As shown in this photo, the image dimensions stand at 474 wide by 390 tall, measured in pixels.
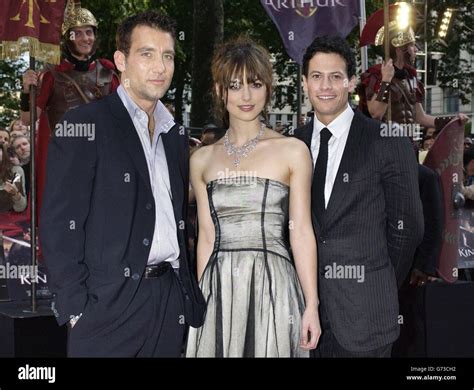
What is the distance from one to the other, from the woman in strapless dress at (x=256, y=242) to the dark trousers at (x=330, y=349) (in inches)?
6.6

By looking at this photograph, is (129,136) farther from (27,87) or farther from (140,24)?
(27,87)

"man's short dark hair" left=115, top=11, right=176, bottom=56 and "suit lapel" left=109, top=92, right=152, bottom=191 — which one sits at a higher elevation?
"man's short dark hair" left=115, top=11, right=176, bottom=56

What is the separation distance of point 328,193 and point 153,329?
41.9 inches

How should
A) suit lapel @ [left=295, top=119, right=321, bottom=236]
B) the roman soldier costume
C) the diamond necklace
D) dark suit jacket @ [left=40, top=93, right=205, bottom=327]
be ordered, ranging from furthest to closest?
the roman soldier costume < suit lapel @ [left=295, top=119, right=321, bottom=236] < the diamond necklace < dark suit jacket @ [left=40, top=93, right=205, bottom=327]

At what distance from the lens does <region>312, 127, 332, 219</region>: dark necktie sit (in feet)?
13.4

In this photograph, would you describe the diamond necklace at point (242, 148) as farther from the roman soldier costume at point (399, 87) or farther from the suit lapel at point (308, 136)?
the roman soldier costume at point (399, 87)

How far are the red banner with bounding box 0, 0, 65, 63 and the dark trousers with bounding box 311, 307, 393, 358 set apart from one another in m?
3.46

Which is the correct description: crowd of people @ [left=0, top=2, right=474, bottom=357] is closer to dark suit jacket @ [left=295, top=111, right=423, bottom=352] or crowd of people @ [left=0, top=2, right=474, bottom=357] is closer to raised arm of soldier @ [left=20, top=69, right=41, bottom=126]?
dark suit jacket @ [left=295, top=111, right=423, bottom=352]

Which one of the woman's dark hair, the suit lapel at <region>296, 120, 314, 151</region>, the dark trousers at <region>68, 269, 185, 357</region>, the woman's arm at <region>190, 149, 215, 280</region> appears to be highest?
the woman's dark hair

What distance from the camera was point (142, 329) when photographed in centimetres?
364

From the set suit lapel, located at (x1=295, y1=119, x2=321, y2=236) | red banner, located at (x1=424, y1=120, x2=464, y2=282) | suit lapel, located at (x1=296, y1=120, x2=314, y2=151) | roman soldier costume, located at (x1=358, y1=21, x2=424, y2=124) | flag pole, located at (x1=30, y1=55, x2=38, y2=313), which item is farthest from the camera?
roman soldier costume, located at (x1=358, y1=21, x2=424, y2=124)

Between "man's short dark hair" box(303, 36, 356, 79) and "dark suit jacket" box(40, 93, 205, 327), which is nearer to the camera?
"dark suit jacket" box(40, 93, 205, 327)

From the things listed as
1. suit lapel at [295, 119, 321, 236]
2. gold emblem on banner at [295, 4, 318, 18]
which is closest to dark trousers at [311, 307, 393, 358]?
suit lapel at [295, 119, 321, 236]

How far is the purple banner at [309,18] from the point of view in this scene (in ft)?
26.9
